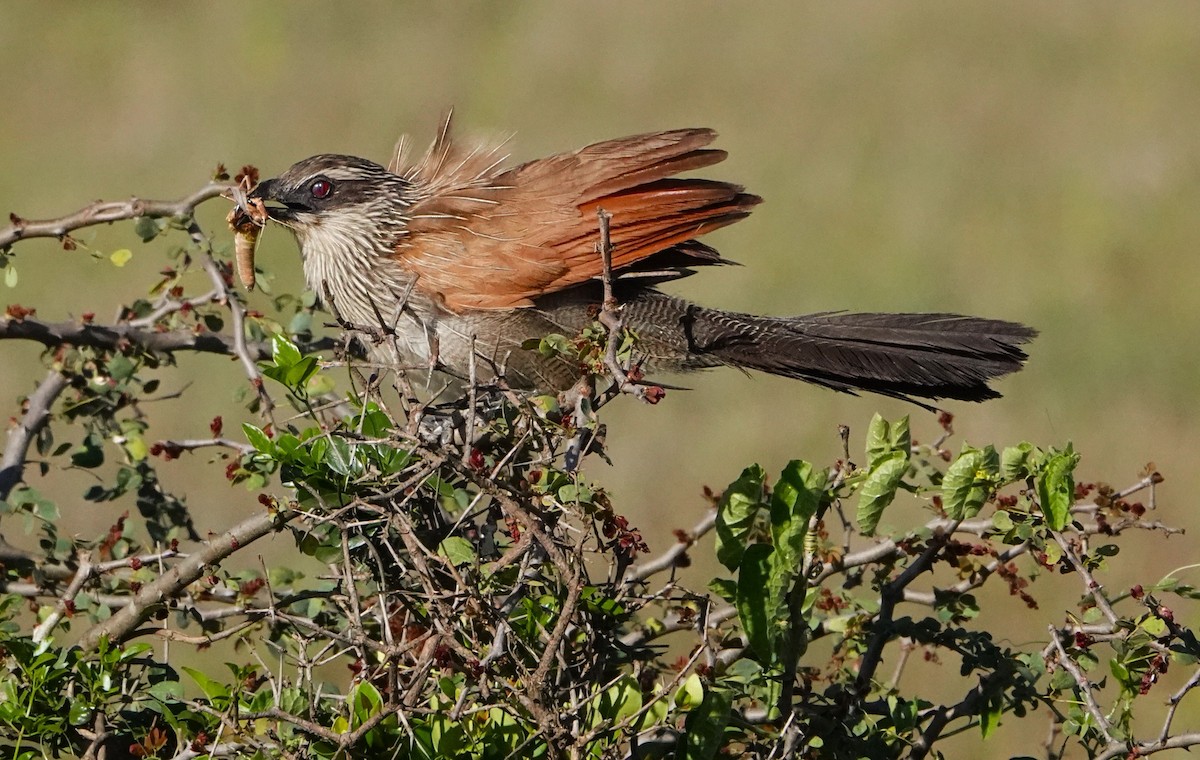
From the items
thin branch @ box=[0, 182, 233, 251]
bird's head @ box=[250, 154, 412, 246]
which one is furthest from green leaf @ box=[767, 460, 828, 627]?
bird's head @ box=[250, 154, 412, 246]

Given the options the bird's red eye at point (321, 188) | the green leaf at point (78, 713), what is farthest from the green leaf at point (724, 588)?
the bird's red eye at point (321, 188)

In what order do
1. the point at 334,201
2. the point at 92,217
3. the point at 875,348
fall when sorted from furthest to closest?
the point at 334,201 → the point at 875,348 → the point at 92,217

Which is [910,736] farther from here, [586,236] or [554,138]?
[554,138]

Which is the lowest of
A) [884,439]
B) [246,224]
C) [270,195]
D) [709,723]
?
[709,723]

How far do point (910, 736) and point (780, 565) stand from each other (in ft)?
1.58

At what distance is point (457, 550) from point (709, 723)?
404mm

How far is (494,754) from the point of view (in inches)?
69.3

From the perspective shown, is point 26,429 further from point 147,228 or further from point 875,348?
point 875,348

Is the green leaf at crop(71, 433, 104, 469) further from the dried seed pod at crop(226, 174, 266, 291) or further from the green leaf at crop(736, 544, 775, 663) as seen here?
the green leaf at crop(736, 544, 775, 663)

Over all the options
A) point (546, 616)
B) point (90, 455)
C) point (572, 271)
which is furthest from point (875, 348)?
point (90, 455)

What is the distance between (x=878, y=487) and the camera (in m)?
1.95

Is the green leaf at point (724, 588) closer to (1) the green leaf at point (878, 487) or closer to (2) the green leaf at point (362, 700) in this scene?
(1) the green leaf at point (878, 487)

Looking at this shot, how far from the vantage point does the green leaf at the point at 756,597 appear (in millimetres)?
1883

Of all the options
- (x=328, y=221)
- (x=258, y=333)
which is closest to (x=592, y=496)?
(x=258, y=333)
